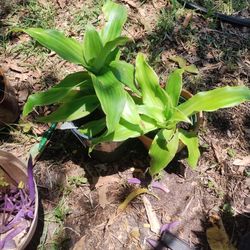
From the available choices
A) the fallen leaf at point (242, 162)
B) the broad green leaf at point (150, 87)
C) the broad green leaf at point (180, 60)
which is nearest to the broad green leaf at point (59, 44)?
the broad green leaf at point (150, 87)

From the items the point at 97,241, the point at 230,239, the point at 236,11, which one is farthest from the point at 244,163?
the point at 236,11

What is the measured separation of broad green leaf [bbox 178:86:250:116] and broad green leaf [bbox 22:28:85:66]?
62 centimetres

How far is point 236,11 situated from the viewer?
3.05 metres

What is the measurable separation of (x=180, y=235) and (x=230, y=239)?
27 centimetres

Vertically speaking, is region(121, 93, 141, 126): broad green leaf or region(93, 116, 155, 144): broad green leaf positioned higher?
region(121, 93, 141, 126): broad green leaf

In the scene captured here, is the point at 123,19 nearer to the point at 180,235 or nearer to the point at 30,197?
the point at 30,197

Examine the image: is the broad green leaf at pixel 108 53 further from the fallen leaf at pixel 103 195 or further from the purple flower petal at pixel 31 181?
the fallen leaf at pixel 103 195

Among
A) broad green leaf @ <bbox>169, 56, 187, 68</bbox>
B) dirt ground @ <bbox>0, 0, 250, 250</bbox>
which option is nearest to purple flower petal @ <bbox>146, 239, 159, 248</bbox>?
dirt ground @ <bbox>0, 0, 250, 250</bbox>

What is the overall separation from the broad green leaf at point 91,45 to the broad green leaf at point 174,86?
0.42 m

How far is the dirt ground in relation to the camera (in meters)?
2.16

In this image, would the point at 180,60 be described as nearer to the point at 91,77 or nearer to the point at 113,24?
the point at 113,24

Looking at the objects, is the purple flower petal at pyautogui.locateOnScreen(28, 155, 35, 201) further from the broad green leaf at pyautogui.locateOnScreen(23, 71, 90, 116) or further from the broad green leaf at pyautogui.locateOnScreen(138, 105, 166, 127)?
the broad green leaf at pyautogui.locateOnScreen(138, 105, 166, 127)

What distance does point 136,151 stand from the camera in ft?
7.86

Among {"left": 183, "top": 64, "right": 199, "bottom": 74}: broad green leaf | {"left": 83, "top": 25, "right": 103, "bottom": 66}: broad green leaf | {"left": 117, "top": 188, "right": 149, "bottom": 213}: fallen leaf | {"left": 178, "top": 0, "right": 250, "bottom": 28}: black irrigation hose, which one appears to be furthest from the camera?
{"left": 178, "top": 0, "right": 250, "bottom": 28}: black irrigation hose
